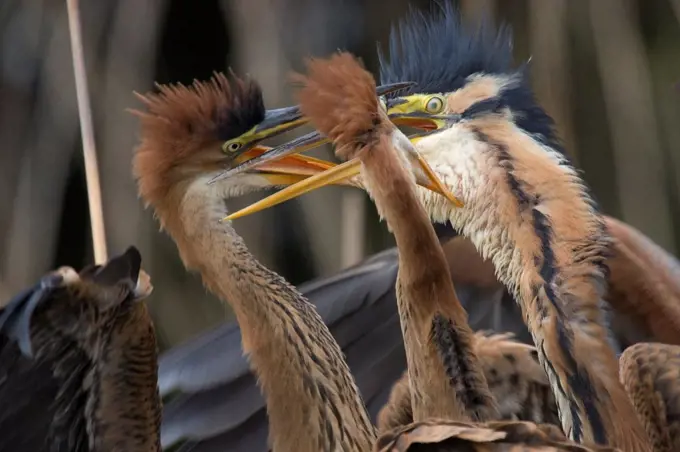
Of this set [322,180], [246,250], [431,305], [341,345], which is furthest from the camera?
[341,345]

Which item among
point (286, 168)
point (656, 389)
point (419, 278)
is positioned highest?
point (286, 168)

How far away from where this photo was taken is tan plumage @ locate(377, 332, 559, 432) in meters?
1.16

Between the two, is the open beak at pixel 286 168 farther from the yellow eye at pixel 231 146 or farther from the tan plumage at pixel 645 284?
the tan plumage at pixel 645 284

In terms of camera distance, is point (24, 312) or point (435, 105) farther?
point (435, 105)

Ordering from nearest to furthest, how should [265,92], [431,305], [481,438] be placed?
[481,438] → [431,305] → [265,92]

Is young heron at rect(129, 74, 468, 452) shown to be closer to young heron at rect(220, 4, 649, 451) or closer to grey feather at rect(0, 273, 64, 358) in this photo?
young heron at rect(220, 4, 649, 451)

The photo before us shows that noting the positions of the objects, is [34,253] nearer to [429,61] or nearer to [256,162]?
[256,162]

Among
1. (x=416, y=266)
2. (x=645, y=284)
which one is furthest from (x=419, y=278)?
(x=645, y=284)

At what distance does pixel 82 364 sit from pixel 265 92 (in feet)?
2.22

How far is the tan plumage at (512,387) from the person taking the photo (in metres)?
1.16

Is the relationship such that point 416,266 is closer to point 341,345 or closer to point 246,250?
point 246,250

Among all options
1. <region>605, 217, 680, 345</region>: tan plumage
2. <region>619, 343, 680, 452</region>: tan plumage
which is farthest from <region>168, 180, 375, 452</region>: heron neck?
<region>605, 217, 680, 345</region>: tan plumage

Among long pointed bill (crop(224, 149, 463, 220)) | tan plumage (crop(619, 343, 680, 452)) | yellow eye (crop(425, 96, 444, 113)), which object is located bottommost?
tan plumage (crop(619, 343, 680, 452))

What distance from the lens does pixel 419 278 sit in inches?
33.8
